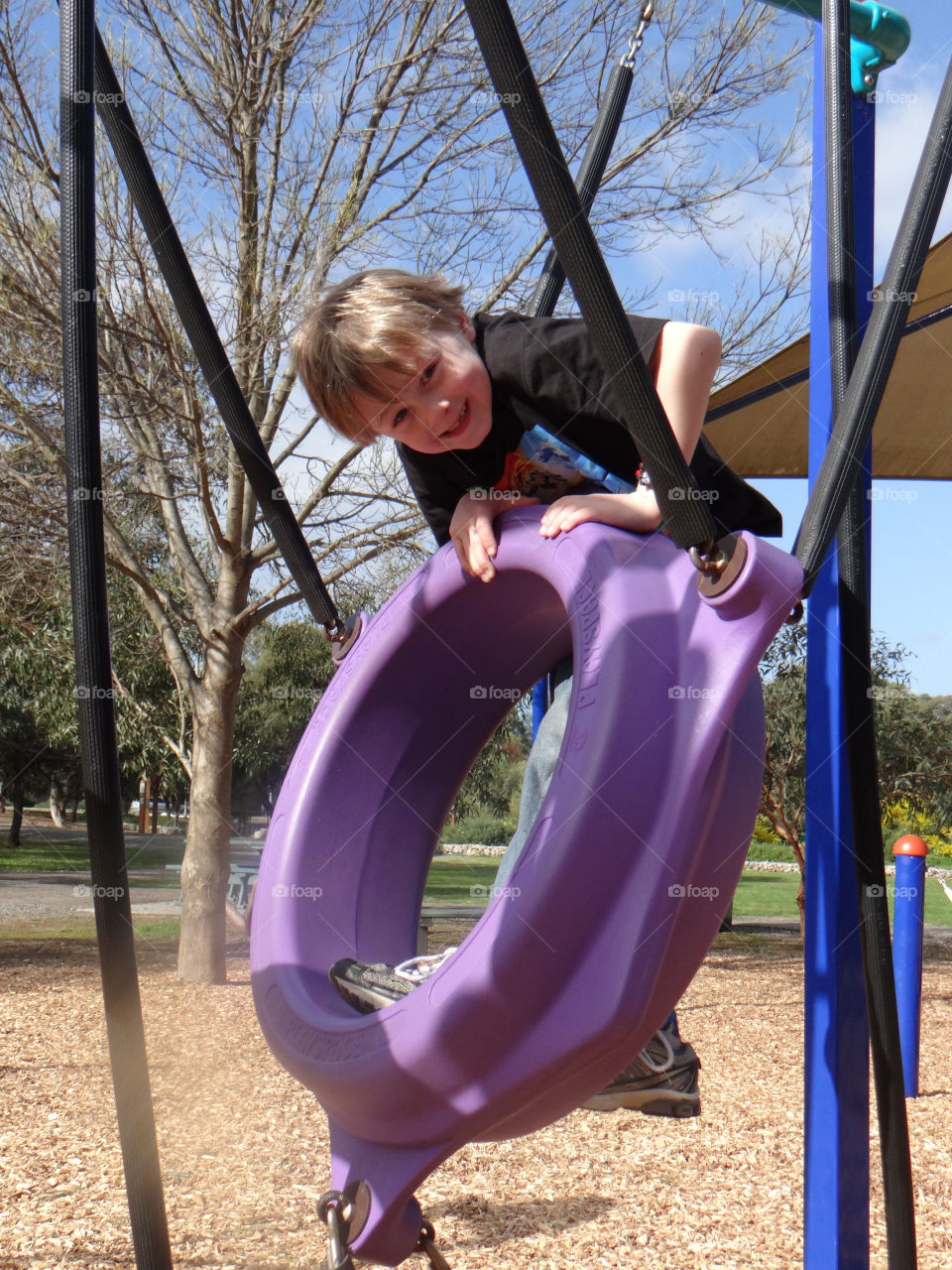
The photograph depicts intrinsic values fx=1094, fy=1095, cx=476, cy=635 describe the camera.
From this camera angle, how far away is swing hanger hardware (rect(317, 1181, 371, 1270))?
111cm

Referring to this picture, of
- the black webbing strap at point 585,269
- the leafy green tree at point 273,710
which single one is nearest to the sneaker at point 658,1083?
the black webbing strap at point 585,269

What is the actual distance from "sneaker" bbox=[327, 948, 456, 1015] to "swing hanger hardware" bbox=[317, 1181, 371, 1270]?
19cm

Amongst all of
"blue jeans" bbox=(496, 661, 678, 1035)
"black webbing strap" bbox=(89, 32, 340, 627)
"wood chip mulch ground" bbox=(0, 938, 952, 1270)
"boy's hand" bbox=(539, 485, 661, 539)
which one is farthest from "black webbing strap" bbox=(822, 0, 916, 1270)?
"wood chip mulch ground" bbox=(0, 938, 952, 1270)

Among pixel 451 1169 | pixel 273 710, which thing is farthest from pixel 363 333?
pixel 273 710

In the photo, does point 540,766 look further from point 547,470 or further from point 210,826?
point 210,826

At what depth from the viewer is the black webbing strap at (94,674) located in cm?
111

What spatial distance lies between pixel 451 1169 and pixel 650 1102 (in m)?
1.71

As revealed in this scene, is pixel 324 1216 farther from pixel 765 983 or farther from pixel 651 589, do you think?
pixel 765 983

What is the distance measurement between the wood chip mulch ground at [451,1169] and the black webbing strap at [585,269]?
1.99 metres

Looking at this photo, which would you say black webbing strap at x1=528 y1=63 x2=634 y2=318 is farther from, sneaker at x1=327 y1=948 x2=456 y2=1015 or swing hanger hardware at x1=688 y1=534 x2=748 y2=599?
sneaker at x1=327 y1=948 x2=456 y2=1015

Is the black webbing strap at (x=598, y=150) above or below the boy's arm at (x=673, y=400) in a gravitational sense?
above

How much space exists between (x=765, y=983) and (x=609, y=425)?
5.18 m

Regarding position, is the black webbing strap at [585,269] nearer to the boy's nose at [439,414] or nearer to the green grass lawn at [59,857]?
the boy's nose at [439,414]

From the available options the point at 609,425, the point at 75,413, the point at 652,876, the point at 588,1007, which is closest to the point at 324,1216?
the point at 588,1007
